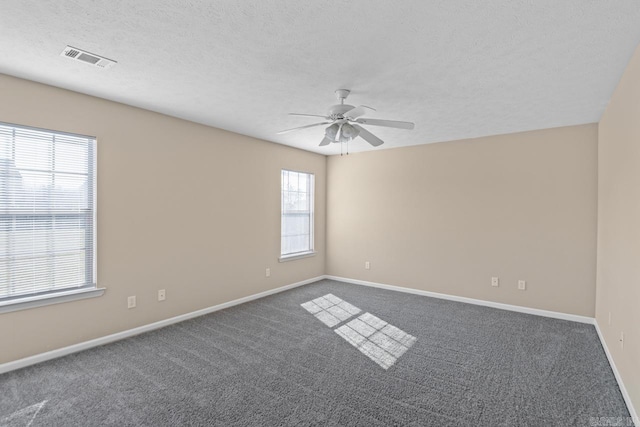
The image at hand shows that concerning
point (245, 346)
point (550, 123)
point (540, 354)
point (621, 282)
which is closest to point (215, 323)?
point (245, 346)

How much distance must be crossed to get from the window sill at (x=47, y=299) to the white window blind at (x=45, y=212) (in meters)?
0.06

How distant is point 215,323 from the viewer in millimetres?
3711

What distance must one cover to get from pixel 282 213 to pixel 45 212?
304 centimetres

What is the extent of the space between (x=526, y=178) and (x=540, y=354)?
88.5 inches

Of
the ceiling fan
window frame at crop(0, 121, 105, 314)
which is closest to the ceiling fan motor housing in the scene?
the ceiling fan

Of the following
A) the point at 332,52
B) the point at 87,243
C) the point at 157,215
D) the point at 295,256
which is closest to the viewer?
the point at 332,52

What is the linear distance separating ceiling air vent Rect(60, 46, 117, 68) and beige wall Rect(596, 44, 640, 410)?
3.63 metres

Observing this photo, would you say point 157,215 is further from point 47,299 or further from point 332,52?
point 332,52

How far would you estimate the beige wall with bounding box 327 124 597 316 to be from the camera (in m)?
3.92

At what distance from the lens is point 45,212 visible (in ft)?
9.36

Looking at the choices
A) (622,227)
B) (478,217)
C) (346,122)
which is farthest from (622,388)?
(346,122)

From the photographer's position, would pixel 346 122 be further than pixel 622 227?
Yes

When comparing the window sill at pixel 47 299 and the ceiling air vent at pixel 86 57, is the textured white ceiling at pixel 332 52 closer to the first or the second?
the ceiling air vent at pixel 86 57

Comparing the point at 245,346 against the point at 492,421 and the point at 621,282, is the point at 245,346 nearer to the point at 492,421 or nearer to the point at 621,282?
the point at 492,421
